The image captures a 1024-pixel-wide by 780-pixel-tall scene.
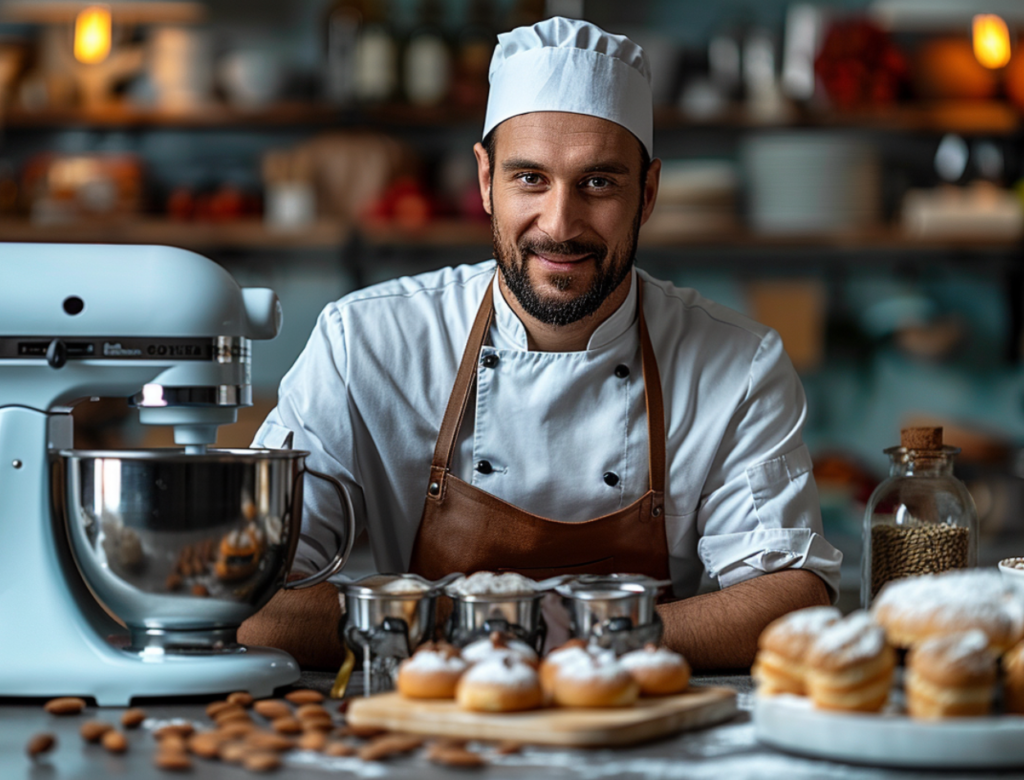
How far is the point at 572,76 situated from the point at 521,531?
68cm

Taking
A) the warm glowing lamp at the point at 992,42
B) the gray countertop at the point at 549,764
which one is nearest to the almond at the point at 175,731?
the gray countertop at the point at 549,764

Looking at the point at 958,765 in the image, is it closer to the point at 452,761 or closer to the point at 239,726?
the point at 452,761

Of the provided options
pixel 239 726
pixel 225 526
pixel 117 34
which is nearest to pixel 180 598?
pixel 225 526

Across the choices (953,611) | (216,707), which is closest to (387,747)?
(216,707)

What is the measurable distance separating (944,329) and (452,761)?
314cm

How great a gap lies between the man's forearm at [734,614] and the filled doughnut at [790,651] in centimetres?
44

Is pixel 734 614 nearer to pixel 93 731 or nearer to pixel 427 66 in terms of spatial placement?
pixel 93 731

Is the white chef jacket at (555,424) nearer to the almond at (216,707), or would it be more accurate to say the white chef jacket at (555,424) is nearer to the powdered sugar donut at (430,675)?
the almond at (216,707)

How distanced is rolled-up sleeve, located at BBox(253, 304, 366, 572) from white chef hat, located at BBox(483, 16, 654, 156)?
1.45 feet

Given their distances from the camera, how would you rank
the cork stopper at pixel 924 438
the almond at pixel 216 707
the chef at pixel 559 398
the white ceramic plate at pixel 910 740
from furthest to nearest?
the chef at pixel 559 398 → the cork stopper at pixel 924 438 → the almond at pixel 216 707 → the white ceramic plate at pixel 910 740

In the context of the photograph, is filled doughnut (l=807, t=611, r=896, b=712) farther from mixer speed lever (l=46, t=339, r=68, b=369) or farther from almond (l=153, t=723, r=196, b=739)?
mixer speed lever (l=46, t=339, r=68, b=369)

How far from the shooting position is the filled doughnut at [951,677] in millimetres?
1051

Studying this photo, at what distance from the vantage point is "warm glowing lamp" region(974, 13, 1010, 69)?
3283 mm

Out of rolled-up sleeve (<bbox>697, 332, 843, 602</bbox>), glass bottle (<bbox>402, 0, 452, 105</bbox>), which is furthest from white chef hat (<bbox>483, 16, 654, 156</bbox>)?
glass bottle (<bbox>402, 0, 452, 105</bbox>)
